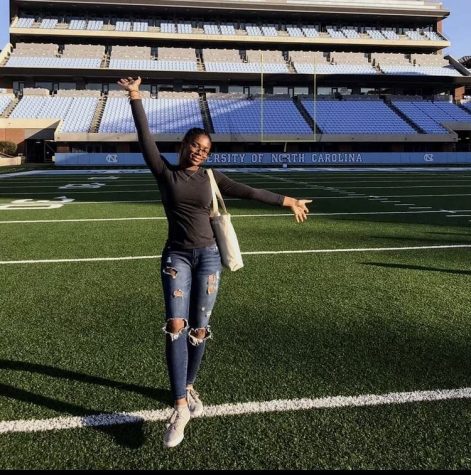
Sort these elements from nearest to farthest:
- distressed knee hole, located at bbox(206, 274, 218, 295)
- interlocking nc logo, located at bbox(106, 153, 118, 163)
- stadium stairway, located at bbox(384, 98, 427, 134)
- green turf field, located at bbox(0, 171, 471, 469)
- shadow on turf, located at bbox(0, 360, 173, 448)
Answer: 1. green turf field, located at bbox(0, 171, 471, 469)
2. shadow on turf, located at bbox(0, 360, 173, 448)
3. distressed knee hole, located at bbox(206, 274, 218, 295)
4. interlocking nc logo, located at bbox(106, 153, 118, 163)
5. stadium stairway, located at bbox(384, 98, 427, 134)

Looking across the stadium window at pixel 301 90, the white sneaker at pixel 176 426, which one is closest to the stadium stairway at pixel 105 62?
the stadium window at pixel 301 90

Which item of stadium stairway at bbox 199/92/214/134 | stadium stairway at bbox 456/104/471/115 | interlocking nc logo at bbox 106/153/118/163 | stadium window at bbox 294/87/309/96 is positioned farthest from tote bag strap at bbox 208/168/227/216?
stadium stairway at bbox 456/104/471/115

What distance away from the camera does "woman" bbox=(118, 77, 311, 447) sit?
291cm

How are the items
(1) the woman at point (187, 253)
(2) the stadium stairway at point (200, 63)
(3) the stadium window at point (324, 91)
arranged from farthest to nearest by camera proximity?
(3) the stadium window at point (324, 91) < (2) the stadium stairway at point (200, 63) < (1) the woman at point (187, 253)

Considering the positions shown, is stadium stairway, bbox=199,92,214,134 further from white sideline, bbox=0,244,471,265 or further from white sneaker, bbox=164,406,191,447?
white sneaker, bbox=164,406,191,447

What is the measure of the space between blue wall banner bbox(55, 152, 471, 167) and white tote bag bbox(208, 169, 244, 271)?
28754 mm

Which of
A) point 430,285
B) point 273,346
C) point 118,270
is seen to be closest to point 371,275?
point 430,285

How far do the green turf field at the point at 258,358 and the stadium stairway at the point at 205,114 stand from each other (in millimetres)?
30568

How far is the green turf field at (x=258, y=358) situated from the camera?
105 inches

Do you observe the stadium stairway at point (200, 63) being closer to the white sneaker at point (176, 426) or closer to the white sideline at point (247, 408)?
the white sideline at point (247, 408)

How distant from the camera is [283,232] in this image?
909 cm

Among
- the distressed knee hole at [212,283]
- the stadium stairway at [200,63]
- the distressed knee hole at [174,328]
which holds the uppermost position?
the stadium stairway at [200,63]

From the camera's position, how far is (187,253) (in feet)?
9.84

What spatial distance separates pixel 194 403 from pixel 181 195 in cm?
119
